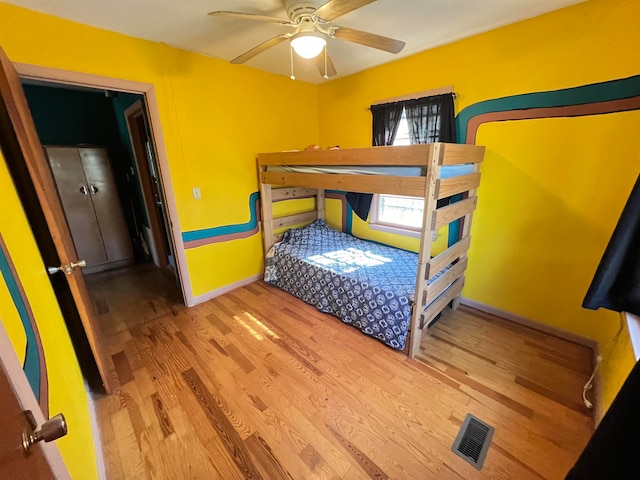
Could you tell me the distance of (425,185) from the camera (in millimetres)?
1626

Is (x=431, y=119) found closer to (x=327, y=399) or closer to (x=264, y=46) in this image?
(x=264, y=46)

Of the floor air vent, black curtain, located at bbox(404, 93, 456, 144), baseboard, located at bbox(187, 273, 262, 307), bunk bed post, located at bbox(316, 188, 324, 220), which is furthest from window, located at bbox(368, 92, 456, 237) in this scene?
the floor air vent

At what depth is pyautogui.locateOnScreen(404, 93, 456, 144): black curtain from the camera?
2.33 metres

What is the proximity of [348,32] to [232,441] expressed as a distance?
2413 millimetres

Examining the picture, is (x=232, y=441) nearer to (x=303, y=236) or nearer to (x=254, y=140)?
A: (x=303, y=236)

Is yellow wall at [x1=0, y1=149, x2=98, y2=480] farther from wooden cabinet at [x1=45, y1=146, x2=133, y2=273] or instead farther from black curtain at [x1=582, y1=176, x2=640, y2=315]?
wooden cabinet at [x1=45, y1=146, x2=133, y2=273]

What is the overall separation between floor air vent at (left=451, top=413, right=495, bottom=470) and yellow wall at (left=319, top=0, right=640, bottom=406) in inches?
28.9

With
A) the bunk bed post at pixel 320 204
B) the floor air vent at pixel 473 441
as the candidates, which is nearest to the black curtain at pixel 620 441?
the floor air vent at pixel 473 441

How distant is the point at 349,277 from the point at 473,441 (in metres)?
1.33

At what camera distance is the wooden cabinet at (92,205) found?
10.3 ft

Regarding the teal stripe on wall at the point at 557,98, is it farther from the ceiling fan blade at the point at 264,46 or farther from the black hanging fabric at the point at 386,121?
the ceiling fan blade at the point at 264,46

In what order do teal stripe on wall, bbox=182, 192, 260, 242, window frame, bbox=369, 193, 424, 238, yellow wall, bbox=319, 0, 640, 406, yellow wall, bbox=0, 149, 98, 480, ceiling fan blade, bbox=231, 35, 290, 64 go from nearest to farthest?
yellow wall, bbox=0, 149, 98, 480
ceiling fan blade, bbox=231, 35, 290, 64
yellow wall, bbox=319, 0, 640, 406
teal stripe on wall, bbox=182, 192, 260, 242
window frame, bbox=369, 193, 424, 238

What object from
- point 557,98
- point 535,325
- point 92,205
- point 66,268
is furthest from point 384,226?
point 92,205

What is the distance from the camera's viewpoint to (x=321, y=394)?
1.70 m
